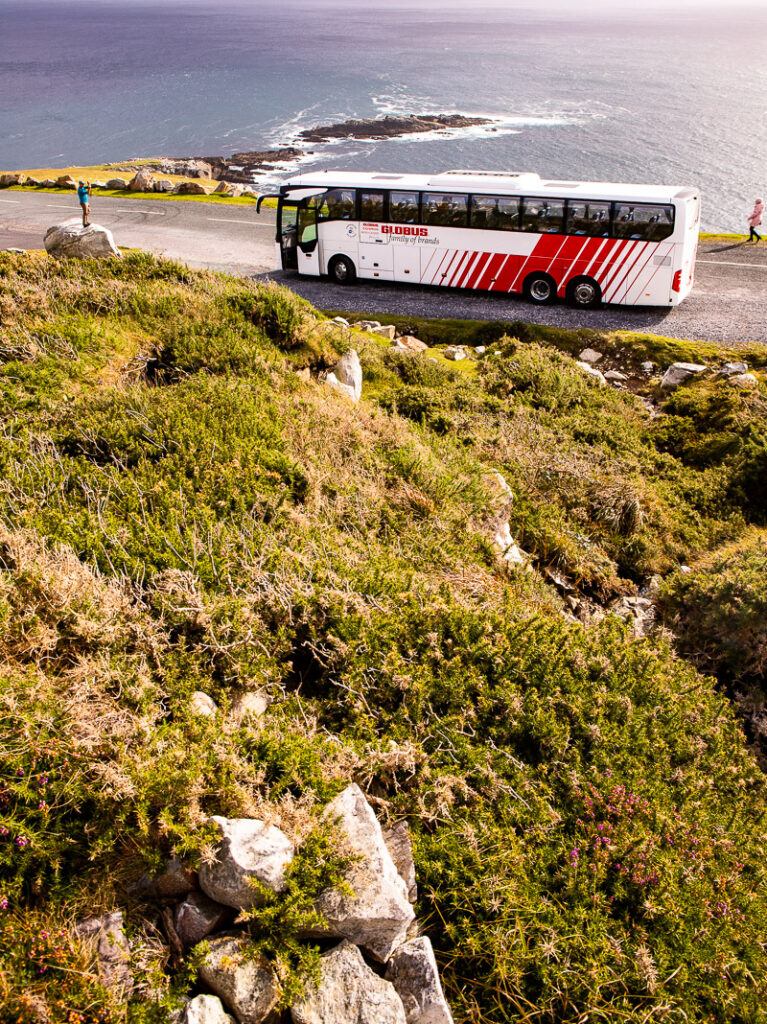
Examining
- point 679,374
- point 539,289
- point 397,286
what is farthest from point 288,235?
point 679,374

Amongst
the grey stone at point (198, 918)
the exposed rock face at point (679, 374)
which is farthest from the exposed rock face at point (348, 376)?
the grey stone at point (198, 918)

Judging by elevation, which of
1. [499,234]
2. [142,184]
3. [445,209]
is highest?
[142,184]

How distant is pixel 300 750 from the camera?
524 cm

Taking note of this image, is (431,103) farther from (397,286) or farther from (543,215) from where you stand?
(543,215)

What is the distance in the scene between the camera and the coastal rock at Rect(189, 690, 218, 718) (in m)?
5.48

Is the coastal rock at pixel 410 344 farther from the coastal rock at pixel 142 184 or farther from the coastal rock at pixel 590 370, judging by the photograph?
the coastal rock at pixel 142 184

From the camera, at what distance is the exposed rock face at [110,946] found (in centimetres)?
389

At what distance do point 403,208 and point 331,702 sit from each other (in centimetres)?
2158

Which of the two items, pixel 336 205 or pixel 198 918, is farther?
pixel 336 205

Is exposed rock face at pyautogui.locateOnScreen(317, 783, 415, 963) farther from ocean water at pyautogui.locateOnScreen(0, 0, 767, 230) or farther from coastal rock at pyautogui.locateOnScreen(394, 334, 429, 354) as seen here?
ocean water at pyautogui.locateOnScreen(0, 0, 767, 230)

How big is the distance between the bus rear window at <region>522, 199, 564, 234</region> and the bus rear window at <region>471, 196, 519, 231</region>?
331 mm

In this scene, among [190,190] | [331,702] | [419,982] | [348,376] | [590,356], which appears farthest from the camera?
[190,190]

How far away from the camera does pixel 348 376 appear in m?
13.9

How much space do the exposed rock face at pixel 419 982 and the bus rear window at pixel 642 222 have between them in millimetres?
21408
